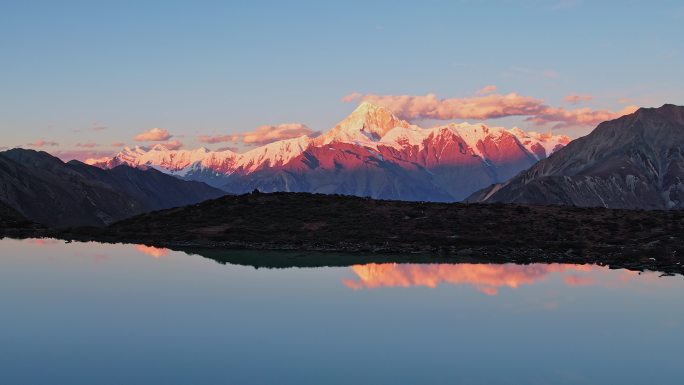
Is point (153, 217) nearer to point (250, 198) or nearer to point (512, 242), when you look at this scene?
point (250, 198)

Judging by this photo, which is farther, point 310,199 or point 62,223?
point 62,223

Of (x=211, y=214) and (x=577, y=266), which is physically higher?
(x=211, y=214)

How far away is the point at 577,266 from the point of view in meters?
65.0

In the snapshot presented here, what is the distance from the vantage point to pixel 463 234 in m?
84.8

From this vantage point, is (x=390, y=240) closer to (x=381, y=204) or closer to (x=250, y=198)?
(x=381, y=204)

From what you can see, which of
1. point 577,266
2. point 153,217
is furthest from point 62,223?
point 577,266

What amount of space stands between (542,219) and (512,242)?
1220 cm

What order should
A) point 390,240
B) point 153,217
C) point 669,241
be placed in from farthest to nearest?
point 153,217 → point 390,240 → point 669,241

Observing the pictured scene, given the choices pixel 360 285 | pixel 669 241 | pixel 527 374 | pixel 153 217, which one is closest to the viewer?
pixel 527 374

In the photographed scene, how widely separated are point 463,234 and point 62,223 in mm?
139525

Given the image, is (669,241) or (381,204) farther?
(381,204)

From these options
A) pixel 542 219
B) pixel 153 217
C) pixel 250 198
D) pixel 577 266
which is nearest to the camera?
pixel 577 266

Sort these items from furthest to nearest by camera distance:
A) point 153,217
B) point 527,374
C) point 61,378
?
point 153,217, point 527,374, point 61,378

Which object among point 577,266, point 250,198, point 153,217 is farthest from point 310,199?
point 577,266
